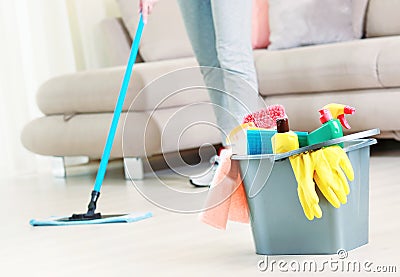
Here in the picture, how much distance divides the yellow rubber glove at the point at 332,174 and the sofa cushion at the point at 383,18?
2.11 m

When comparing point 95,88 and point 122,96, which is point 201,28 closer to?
point 122,96

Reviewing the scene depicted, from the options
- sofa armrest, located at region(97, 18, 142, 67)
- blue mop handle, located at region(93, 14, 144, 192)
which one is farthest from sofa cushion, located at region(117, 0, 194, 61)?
blue mop handle, located at region(93, 14, 144, 192)

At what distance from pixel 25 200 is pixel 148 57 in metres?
1.35

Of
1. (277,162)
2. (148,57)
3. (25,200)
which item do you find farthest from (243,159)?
(148,57)

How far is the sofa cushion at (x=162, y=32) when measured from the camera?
419 centimetres

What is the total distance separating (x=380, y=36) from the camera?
3.67 meters

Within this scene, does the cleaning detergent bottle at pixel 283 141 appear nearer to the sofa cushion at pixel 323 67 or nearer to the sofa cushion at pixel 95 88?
the sofa cushion at pixel 95 88

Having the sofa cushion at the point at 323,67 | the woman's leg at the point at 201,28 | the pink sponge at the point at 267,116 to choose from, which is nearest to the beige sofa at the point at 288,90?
the sofa cushion at the point at 323,67

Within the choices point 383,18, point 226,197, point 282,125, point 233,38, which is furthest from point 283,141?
point 383,18

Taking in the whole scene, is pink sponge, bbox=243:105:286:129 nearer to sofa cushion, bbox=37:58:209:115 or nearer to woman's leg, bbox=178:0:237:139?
woman's leg, bbox=178:0:237:139

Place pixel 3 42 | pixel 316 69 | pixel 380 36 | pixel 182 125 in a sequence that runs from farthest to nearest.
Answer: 1. pixel 3 42
2. pixel 380 36
3. pixel 316 69
4. pixel 182 125

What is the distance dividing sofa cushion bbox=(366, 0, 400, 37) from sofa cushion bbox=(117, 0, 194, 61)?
2.95ft

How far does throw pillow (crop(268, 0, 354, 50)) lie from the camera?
371 cm

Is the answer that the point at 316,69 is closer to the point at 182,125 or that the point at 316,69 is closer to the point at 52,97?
the point at 52,97
